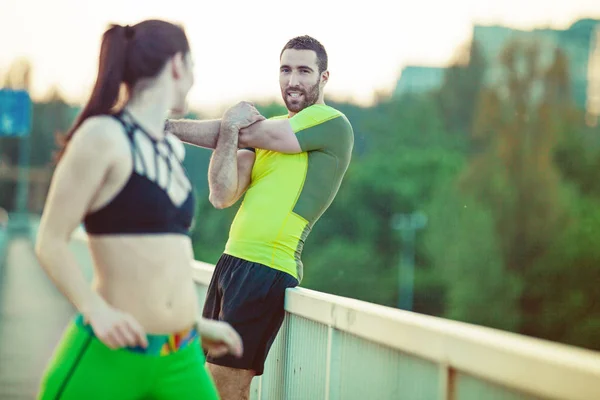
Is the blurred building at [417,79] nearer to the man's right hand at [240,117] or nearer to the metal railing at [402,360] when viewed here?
the metal railing at [402,360]

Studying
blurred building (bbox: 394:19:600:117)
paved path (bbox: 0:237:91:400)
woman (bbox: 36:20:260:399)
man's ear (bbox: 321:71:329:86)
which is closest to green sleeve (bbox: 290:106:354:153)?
man's ear (bbox: 321:71:329:86)

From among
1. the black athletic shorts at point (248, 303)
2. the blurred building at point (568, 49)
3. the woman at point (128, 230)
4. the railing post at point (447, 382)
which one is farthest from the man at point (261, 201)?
the blurred building at point (568, 49)

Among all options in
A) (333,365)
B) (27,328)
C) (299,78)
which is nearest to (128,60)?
(333,365)

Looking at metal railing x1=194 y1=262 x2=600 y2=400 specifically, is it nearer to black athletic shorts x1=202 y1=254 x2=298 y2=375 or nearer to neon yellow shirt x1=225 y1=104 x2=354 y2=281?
black athletic shorts x1=202 y1=254 x2=298 y2=375

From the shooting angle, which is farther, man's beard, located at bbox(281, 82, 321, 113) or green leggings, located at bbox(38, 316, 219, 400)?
man's beard, located at bbox(281, 82, 321, 113)

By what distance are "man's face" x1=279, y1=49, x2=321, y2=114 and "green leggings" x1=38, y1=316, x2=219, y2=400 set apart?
2.34 metres

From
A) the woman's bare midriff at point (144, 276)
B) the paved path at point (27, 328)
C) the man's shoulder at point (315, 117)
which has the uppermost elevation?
the man's shoulder at point (315, 117)

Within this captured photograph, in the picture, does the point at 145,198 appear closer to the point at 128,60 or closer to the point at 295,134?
the point at 128,60

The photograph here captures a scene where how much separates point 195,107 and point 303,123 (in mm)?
97327

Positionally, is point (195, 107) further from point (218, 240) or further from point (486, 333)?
point (486, 333)

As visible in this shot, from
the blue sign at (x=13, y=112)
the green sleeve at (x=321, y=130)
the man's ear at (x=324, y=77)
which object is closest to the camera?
the green sleeve at (x=321, y=130)

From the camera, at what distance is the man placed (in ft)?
16.6

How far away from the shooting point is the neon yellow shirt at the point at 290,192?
200 inches

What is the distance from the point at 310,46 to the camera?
5.38 metres
